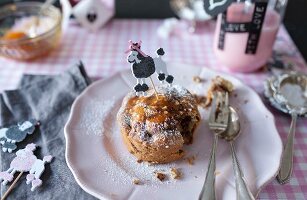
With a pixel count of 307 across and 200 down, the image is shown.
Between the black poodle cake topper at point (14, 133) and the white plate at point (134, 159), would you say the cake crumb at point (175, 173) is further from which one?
the black poodle cake topper at point (14, 133)

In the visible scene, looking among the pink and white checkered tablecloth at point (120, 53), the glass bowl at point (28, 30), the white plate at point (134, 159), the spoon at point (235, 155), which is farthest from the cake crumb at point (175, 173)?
the glass bowl at point (28, 30)

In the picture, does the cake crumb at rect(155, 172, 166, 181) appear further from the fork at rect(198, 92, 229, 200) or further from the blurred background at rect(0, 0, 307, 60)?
the blurred background at rect(0, 0, 307, 60)

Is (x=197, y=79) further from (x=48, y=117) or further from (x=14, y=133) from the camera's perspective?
(x=14, y=133)

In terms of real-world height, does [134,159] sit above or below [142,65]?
below

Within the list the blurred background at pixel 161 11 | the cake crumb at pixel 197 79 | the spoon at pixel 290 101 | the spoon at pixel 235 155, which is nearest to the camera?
the spoon at pixel 235 155

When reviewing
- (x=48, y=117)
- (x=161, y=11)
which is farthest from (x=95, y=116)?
(x=161, y=11)

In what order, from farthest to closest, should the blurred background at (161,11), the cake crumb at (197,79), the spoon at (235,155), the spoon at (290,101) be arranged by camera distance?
the blurred background at (161,11) → the cake crumb at (197,79) → the spoon at (290,101) → the spoon at (235,155)
